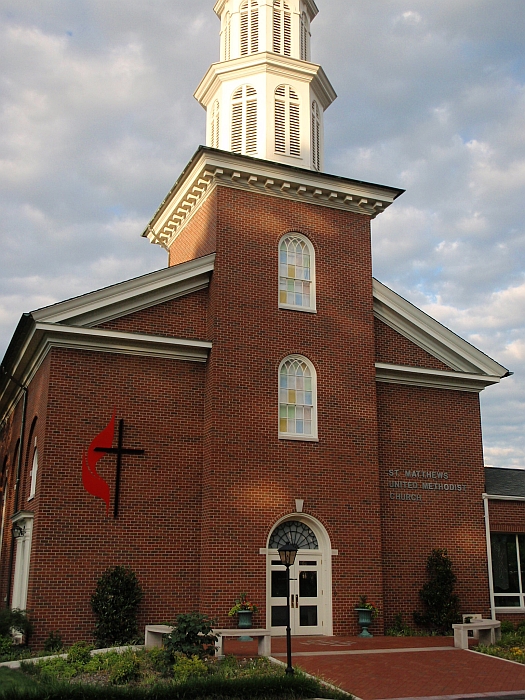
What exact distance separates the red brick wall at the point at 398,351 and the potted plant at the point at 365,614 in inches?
265

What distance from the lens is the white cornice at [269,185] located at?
20.4m

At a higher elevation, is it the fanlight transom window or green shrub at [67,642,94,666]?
the fanlight transom window

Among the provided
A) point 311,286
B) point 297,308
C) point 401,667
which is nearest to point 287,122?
point 311,286

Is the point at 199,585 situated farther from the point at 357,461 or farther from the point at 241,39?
the point at 241,39

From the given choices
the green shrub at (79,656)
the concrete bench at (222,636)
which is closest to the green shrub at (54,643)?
the concrete bench at (222,636)

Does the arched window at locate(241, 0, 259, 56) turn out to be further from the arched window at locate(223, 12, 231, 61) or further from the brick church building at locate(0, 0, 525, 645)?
the arched window at locate(223, 12, 231, 61)

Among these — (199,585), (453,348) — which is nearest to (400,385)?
(453,348)

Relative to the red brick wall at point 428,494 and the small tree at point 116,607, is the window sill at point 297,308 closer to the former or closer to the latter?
the red brick wall at point 428,494

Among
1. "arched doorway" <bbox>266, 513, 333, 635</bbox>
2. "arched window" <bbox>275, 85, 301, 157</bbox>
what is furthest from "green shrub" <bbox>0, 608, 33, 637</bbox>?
"arched window" <bbox>275, 85, 301, 157</bbox>

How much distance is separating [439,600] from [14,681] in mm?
12294

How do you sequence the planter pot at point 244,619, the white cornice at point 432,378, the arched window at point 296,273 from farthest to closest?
1. the white cornice at point 432,378
2. the arched window at point 296,273
3. the planter pot at point 244,619

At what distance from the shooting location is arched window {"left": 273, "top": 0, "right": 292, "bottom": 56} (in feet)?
78.0

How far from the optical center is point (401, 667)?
47.3 feet

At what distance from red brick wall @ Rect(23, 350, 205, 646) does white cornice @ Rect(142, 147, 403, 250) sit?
17.0ft
